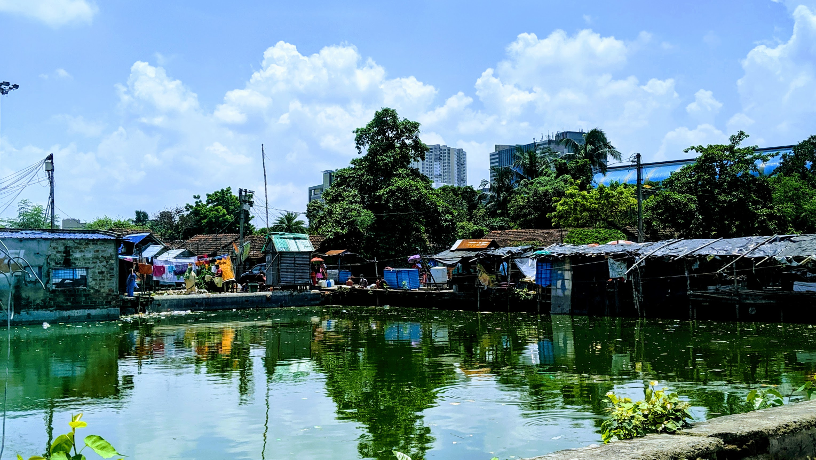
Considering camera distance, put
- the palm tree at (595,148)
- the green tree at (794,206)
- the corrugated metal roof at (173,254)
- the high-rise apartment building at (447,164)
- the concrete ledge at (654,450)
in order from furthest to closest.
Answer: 1. the high-rise apartment building at (447,164)
2. the palm tree at (595,148)
3. the corrugated metal roof at (173,254)
4. the green tree at (794,206)
5. the concrete ledge at (654,450)

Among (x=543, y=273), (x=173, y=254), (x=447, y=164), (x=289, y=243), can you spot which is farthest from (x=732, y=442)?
(x=447, y=164)

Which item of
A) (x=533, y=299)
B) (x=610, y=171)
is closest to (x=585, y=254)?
(x=533, y=299)

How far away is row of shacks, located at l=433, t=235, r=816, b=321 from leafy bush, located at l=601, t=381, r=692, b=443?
17.4 meters

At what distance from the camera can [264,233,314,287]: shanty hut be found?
105 feet

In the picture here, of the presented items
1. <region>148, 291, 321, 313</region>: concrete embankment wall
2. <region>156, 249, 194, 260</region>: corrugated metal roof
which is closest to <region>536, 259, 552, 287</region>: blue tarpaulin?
<region>148, 291, 321, 313</region>: concrete embankment wall

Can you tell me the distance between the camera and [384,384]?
1113 centimetres

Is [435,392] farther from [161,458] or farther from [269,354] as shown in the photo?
[269,354]

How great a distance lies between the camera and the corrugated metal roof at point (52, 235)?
887 inches

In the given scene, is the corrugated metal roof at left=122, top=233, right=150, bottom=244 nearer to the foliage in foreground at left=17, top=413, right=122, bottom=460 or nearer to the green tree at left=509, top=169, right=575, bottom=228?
the green tree at left=509, top=169, right=575, bottom=228

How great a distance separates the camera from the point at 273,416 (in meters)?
8.87

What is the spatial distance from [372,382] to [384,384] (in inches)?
11.9

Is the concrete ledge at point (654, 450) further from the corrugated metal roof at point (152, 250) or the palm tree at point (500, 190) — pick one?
the palm tree at point (500, 190)

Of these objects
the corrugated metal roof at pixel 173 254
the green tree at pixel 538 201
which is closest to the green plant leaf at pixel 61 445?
the corrugated metal roof at pixel 173 254

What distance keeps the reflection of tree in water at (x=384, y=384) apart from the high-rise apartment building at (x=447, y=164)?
88397mm
